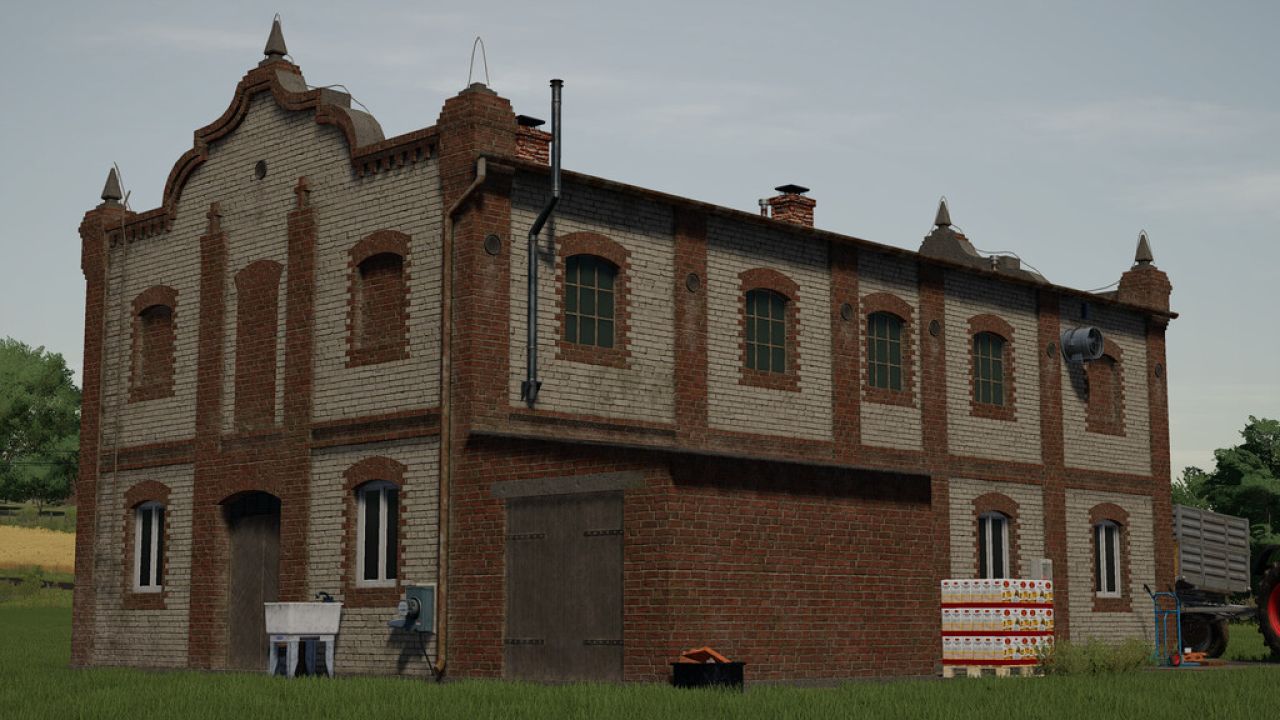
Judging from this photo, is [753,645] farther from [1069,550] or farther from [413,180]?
[1069,550]

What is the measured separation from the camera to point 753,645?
18.5 m

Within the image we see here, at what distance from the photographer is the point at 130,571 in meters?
26.3

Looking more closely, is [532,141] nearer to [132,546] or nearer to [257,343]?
[257,343]

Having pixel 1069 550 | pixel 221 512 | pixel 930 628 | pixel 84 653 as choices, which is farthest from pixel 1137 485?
pixel 84 653

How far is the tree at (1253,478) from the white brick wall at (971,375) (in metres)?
27.3

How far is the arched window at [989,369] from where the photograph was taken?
29.6 m

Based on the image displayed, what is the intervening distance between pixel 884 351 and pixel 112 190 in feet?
48.1

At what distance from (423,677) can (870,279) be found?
1147 centimetres

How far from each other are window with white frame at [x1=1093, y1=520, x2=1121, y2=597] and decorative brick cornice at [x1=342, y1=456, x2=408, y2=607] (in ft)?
51.7

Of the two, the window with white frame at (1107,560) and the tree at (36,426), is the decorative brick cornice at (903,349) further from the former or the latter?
the tree at (36,426)

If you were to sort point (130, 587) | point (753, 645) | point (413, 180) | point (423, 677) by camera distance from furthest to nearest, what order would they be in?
point (130, 587)
point (413, 180)
point (423, 677)
point (753, 645)

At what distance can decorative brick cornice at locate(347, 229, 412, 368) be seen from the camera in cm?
2217

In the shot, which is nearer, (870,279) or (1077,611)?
(870,279)

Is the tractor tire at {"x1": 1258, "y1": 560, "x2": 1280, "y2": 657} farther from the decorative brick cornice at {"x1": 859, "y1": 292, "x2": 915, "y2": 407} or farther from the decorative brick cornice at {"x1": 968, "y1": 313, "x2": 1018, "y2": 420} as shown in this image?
the decorative brick cornice at {"x1": 859, "y1": 292, "x2": 915, "y2": 407}
